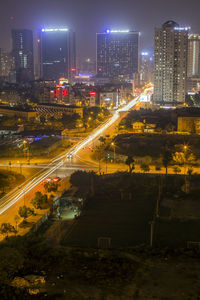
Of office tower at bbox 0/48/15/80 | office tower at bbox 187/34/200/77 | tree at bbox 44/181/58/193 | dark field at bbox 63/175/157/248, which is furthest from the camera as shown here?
A: office tower at bbox 0/48/15/80

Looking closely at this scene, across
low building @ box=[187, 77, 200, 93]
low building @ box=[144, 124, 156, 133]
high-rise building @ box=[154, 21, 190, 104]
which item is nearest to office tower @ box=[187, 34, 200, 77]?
low building @ box=[187, 77, 200, 93]

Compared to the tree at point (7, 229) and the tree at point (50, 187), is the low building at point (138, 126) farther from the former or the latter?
the tree at point (7, 229)

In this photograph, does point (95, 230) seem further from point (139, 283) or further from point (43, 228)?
point (139, 283)

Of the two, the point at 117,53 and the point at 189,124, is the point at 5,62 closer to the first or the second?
the point at 117,53

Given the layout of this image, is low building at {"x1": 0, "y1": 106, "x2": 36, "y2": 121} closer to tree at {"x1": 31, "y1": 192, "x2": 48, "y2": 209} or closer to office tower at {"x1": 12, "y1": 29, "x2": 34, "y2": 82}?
tree at {"x1": 31, "y1": 192, "x2": 48, "y2": 209}

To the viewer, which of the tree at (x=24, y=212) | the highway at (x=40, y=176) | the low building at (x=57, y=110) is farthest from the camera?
the low building at (x=57, y=110)

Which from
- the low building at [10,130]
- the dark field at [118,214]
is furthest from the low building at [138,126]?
the dark field at [118,214]
